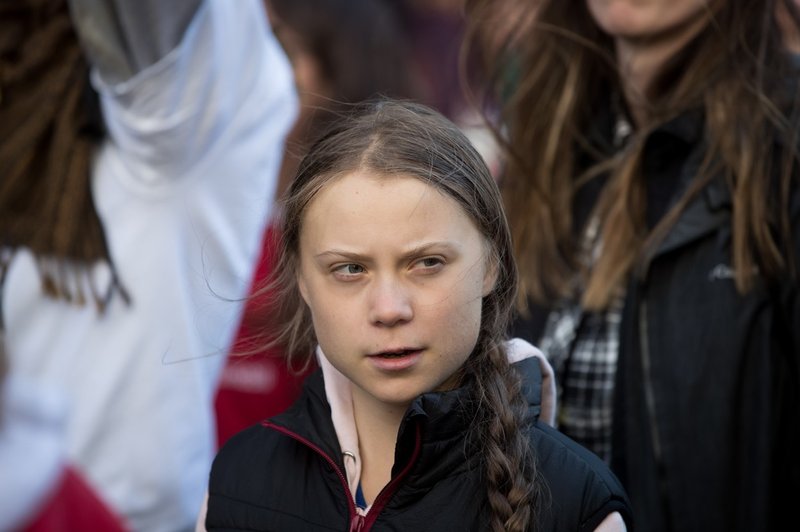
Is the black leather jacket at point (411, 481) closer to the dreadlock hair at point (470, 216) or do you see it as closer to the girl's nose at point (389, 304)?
the dreadlock hair at point (470, 216)

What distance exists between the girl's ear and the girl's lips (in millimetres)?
156

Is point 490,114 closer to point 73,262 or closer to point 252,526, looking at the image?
point 73,262

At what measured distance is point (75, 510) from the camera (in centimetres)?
227

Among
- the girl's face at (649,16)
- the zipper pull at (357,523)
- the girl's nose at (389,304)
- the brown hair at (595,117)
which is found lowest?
the zipper pull at (357,523)

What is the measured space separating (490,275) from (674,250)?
A: 806mm

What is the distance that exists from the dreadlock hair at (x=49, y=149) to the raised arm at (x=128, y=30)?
0.44 ft

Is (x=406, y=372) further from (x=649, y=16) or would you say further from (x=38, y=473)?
(x=649, y=16)

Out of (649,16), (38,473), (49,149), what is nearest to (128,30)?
(49,149)

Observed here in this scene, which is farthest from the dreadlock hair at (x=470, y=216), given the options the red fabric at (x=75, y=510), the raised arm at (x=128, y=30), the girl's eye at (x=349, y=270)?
the red fabric at (x=75, y=510)

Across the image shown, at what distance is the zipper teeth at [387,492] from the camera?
1727mm

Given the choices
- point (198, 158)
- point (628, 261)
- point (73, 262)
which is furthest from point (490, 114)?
point (73, 262)

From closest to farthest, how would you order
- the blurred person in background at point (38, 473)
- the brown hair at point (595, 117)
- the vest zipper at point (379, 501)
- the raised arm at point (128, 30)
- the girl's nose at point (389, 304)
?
1. the girl's nose at point (389, 304)
2. the vest zipper at point (379, 501)
3. the blurred person in background at point (38, 473)
4. the raised arm at point (128, 30)
5. the brown hair at point (595, 117)

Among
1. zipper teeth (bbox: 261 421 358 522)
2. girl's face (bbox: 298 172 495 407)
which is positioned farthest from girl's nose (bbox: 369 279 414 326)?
zipper teeth (bbox: 261 421 358 522)

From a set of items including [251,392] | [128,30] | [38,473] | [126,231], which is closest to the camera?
[38,473]
